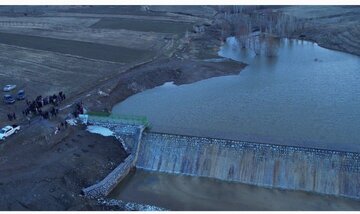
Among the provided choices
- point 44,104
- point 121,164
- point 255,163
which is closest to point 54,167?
point 121,164

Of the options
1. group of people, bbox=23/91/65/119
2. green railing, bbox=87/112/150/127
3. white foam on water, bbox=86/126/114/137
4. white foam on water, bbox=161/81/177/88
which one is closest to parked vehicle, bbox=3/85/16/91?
group of people, bbox=23/91/65/119

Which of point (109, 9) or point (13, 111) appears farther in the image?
point (109, 9)

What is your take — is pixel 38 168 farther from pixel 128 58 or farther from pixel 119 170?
pixel 128 58

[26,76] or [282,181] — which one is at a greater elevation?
[26,76]

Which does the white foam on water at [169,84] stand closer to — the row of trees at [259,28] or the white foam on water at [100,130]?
the white foam on water at [100,130]

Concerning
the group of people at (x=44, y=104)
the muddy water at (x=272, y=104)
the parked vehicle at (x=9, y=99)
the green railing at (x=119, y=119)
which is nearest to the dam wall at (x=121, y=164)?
the green railing at (x=119, y=119)

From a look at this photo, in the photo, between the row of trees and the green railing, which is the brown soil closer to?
the green railing

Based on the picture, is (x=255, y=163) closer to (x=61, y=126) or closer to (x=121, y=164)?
(x=121, y=164)

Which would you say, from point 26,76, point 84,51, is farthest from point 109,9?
point 26,76
